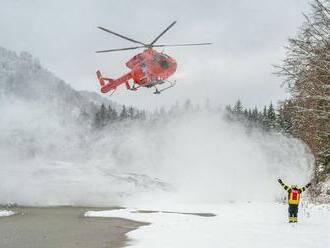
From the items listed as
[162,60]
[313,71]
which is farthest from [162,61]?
[313,71]

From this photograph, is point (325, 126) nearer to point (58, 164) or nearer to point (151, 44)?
point (151, 44)

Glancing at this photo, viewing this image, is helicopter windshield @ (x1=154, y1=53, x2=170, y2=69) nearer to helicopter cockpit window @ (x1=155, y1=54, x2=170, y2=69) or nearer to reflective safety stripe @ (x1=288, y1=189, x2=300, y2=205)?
helicopter cockpit window @ (x1=155, y1=54, x2=170, y2=69)

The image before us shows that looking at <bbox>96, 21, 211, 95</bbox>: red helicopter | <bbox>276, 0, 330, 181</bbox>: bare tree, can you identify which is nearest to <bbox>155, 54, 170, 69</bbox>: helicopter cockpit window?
<bbox>96, 21, 211, 95</bbox>: red helicopter

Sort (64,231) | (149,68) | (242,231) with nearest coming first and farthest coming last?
(242,231)
(64,231)
(149,68)

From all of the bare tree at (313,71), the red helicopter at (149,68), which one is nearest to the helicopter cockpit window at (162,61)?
the red helicopter at (149,68)

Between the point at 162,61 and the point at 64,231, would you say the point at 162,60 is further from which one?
the point at 64,231

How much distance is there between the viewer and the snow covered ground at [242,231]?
16.1m

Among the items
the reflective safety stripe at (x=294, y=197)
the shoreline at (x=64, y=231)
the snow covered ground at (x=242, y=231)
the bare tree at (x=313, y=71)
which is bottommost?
the shoreline at (x=64, y=231)

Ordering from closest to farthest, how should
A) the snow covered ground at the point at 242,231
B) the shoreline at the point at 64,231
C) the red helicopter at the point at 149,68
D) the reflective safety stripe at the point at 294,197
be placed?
1. the snow covered ground at the point at 242,231
2. the shoreline at the point at 64,231
3. the reflective safety stripe at the point at 294,197
4. the red helicopter at the point at 149,68

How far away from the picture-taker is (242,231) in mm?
18703

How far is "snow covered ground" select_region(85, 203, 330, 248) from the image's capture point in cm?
1612

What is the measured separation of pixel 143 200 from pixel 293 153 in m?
14.4

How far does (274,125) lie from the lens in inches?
→ 2835

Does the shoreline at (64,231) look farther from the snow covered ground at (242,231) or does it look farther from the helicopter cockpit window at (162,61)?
the helicopter cockpit window at (162,61)
